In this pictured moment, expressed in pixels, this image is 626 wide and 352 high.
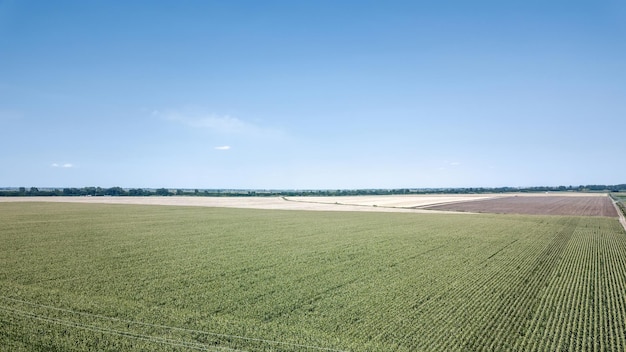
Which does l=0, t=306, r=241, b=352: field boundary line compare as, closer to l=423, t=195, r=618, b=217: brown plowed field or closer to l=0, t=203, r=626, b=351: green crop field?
l=0, t=203, r=626, b=351: green crop field

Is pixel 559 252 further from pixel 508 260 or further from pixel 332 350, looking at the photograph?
pixel 332 350

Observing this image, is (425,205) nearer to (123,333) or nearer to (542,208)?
(542,208)

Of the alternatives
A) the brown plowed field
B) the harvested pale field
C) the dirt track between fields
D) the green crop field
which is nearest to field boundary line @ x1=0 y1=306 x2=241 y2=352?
the green crop field

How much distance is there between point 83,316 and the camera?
12.1 metres

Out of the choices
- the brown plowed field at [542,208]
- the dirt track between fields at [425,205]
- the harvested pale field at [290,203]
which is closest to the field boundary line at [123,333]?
the dirt track between fields at [425,205]

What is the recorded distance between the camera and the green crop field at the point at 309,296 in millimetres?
10641

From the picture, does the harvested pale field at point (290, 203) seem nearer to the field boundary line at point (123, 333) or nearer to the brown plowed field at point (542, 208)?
the brown plowed field at point (542, 208)

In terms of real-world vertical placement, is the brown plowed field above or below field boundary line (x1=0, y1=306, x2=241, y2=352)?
above

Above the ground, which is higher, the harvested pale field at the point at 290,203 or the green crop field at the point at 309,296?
the harvested pale field at the point at 290,203

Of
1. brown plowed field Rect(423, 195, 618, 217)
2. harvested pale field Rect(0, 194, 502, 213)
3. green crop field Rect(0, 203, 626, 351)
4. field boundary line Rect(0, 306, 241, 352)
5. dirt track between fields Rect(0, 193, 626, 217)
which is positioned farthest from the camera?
harvested pale field Rect(0, 194, 502, 213)

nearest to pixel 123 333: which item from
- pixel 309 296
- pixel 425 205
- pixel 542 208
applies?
pixel 309 296

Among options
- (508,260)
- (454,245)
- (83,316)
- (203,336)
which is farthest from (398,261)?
(83,316)

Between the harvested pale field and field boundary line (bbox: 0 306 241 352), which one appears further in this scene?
the harvested pale field

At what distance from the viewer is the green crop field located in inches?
419
